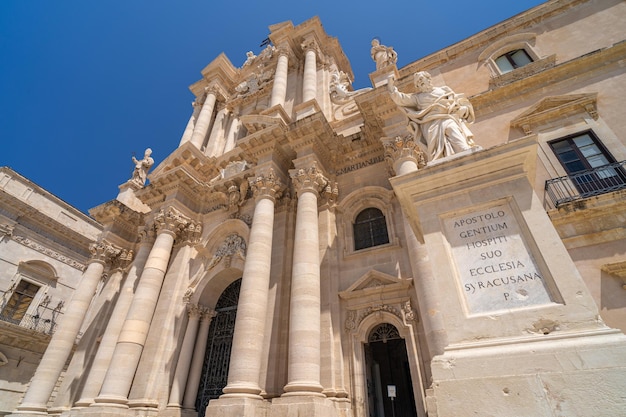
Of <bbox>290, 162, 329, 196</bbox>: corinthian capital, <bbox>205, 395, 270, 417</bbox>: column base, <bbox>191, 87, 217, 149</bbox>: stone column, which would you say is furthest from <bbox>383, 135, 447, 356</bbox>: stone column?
<bbox>191, 87, 217, 149</bbox>: stone column

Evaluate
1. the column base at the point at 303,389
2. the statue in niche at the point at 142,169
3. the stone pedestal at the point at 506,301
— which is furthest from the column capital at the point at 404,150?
the statue in niche at the point at 142,169

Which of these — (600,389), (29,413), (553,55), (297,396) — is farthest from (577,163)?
(29,413)

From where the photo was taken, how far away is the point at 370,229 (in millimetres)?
10469

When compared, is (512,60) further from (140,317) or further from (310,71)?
(140,317)

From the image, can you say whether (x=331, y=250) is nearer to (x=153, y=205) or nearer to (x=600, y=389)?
(x=600, y=389)

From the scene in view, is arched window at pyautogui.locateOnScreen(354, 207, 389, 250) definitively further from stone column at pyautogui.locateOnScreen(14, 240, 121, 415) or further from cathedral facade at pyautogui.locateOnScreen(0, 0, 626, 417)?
stone column at pyautogui.locateOnScreen(14, 240, 121, 415)

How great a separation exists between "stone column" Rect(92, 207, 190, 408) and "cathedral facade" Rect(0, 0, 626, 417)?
0.07 m

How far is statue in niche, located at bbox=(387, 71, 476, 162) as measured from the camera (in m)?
4.42

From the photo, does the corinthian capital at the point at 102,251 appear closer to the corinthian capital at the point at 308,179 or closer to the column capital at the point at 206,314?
the column capital at the point at 206,314

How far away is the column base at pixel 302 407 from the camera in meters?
6.45

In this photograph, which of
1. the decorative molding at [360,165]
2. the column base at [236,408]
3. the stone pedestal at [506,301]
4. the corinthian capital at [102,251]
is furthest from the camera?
the corinthian capital at [102,251]

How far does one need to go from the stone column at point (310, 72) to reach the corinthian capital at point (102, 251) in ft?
35.7

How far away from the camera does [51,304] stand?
20.3 metres

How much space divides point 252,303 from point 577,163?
32.3 ft
